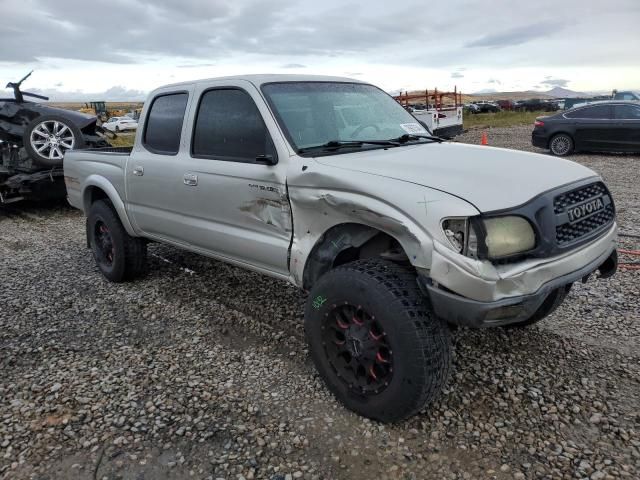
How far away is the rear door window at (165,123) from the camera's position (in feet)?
13.7

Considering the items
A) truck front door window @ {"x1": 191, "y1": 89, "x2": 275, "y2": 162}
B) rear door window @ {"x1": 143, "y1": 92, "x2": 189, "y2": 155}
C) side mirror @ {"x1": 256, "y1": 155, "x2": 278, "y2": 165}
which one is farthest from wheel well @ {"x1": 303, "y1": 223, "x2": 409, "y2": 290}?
rear door window @ {"x1": 143, "y1": 92, "x2": 189, "y2": 155}

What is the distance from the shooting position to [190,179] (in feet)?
12.7

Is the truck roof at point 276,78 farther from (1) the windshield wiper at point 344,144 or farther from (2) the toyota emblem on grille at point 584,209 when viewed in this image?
(2) the toyota emblem on grille at point 584,209

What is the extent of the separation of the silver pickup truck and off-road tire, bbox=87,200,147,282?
2.27ft

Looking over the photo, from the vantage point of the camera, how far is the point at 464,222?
243 centimetres

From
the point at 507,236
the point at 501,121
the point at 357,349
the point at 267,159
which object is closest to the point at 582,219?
the point at 507,236

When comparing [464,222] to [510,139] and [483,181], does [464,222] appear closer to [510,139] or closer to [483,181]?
[483,181]

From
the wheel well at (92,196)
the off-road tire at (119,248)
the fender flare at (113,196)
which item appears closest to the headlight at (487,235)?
the fender flare at (113,196)

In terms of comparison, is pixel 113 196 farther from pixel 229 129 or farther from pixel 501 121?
pixel 501 121

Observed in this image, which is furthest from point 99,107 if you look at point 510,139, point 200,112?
point 200,112

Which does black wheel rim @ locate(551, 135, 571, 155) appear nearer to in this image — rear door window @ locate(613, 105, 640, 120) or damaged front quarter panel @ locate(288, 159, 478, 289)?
rear door window @ locate(613, 105, 640, 120)

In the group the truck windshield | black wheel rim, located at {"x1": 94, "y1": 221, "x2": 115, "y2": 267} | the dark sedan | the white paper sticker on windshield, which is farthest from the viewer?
the dark sedan

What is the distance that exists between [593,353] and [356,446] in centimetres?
186

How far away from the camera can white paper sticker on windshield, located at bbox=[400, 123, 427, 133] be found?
3.84m
